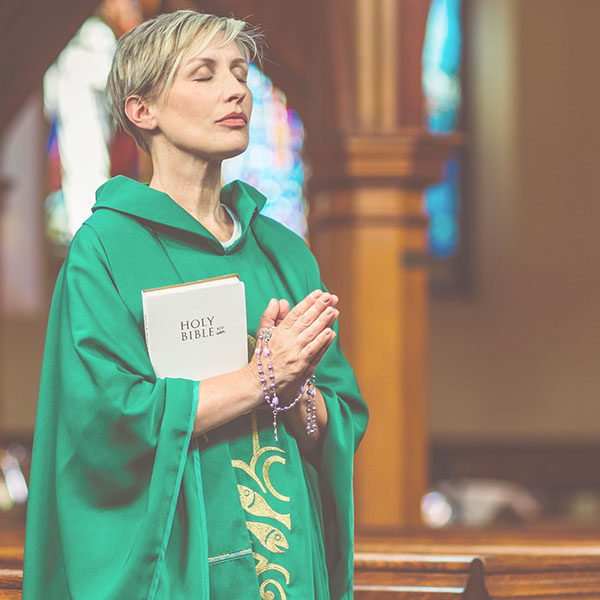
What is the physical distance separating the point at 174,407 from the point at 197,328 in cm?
11

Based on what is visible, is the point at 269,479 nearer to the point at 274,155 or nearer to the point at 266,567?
A: the point at 266,567

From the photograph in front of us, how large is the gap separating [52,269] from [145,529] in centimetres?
802

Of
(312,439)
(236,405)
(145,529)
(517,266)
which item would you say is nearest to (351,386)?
(312,439)

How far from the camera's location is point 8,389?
9000 mm

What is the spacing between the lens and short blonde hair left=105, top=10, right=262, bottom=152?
1380mm

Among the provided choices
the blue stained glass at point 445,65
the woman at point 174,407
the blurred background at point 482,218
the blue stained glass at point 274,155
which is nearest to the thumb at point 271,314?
the woman at point 174,407

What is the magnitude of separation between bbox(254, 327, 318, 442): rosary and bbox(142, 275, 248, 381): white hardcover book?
1.2 inches

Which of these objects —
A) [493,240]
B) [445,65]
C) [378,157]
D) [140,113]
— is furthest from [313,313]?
[445,65]

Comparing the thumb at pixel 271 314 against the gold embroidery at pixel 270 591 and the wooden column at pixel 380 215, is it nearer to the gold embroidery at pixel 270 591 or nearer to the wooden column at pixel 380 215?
the gold embroidery at pixel 270 591

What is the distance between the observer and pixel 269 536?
4.56 ft

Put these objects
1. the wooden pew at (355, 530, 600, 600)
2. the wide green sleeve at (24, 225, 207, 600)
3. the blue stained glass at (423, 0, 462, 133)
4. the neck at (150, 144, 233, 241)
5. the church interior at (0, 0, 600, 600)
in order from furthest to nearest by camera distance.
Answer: the blue stained glass at (423, 0, 462, 133), the church interior at (0, 0, 600, 600), the wooden pew at (355, 530, 600, 600), the neck at (150, 144, 233, 241), the wide green sleeve at (24, 225, 207, 600)

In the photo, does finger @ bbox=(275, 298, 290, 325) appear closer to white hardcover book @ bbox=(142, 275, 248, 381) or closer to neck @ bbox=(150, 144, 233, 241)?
white hardcover book @ bbox=(142, 275, 248, 381)

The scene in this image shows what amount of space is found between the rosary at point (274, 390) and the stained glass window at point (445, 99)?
793 centimetres

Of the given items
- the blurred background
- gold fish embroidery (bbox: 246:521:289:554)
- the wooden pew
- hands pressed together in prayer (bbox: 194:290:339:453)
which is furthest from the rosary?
the blurred background
